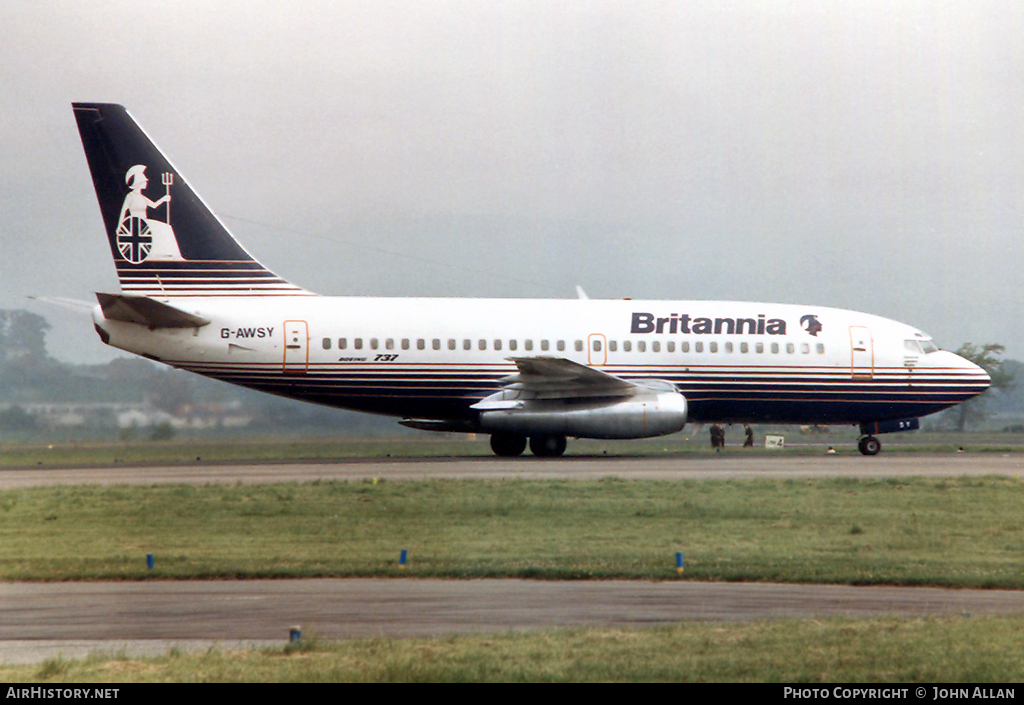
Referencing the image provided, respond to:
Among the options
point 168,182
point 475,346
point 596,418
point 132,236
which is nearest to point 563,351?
point 475,346

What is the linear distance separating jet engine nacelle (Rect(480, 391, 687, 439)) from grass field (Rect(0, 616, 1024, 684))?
17.3 meters

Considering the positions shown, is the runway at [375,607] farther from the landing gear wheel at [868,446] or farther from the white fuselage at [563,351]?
the landing gear wheel at [868,446]

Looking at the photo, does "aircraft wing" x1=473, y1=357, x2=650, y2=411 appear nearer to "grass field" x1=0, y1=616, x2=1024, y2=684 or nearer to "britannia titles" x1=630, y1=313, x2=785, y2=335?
"britannia titles" x1=630, y1=313, x2=785, y2=335

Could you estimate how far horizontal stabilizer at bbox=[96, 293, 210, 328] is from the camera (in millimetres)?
25219

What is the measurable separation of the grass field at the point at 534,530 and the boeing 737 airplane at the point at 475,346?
6253mm

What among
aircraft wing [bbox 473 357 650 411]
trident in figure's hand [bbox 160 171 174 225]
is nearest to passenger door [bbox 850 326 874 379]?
aircraft wing [bbox 473 357 650 411]

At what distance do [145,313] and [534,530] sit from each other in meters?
14.4

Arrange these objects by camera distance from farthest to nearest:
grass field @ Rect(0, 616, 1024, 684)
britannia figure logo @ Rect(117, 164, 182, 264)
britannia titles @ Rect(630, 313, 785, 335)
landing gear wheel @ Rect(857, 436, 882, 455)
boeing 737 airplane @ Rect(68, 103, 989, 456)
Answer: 1. landing gear wheel @ Rect(857, 436, 882, 455)
2. britannia titles @ Rect(630, 313, 785, 335)
3. britannia figure logo @ Rect(117, 164, 182, 264)
4. boeing 737 airplane @ Rect(68, 103, 989, 456)
5. grass field @ Rect(0, 616, 1024, 684)

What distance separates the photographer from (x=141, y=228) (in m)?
27.0

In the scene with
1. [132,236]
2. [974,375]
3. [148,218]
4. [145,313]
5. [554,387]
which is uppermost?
[148,218]

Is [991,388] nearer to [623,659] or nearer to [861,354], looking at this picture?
[861,354]

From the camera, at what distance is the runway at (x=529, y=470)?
22062 millimetres

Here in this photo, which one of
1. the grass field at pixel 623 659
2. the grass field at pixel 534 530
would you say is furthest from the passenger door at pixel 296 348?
the grass field at pixel 623 659

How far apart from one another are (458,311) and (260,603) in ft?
59.3
